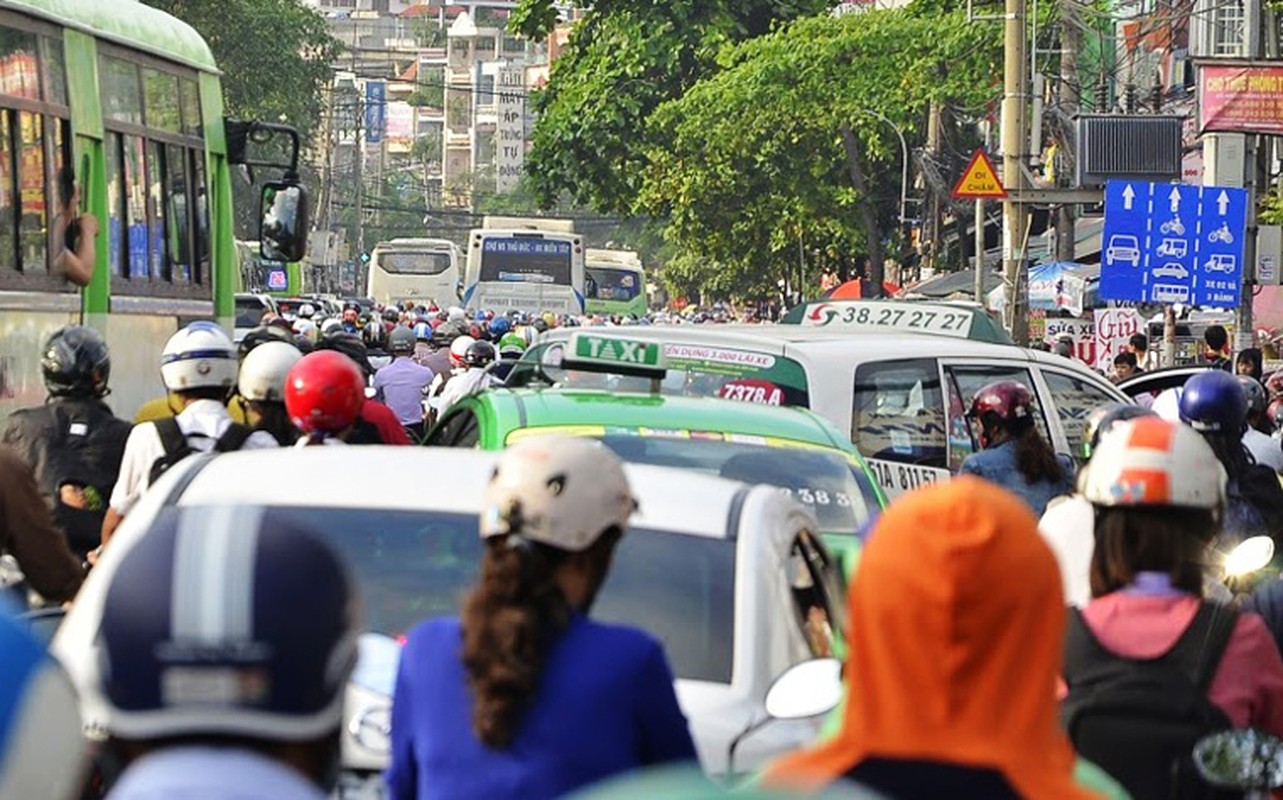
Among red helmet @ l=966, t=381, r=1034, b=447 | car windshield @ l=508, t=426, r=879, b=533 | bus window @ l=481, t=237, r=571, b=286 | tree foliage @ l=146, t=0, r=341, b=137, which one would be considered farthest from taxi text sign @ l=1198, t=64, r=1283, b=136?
tree foliage @ l=146, t=0, r=341, b=137

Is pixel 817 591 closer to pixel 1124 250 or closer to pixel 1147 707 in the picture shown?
pixel 1147 707

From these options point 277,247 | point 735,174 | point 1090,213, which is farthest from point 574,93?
point 277,247

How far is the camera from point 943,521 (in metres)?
3.32

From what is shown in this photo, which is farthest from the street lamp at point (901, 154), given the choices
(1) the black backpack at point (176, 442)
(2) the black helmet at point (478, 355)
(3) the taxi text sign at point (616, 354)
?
(1) the black backpack at point (176, 442)

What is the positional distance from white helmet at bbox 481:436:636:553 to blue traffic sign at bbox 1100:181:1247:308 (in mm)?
21536

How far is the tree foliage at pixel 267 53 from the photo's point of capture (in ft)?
211

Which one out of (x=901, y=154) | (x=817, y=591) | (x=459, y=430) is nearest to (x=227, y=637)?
(x=817, y=591)

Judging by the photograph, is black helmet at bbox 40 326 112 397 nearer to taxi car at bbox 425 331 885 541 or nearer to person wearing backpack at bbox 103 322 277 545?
person wearing backpack at bbox 103 322 277 545

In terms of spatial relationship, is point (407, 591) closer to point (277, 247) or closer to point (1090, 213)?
point (277, 247)

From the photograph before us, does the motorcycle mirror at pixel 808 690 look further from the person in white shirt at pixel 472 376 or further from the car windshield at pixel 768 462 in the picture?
the person in white shirt at pixel 472 376

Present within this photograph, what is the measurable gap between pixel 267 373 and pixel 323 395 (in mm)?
740

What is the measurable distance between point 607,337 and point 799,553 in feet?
14.2

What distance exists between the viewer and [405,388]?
18.5m

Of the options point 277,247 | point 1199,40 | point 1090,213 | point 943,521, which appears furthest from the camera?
point 1090,213
